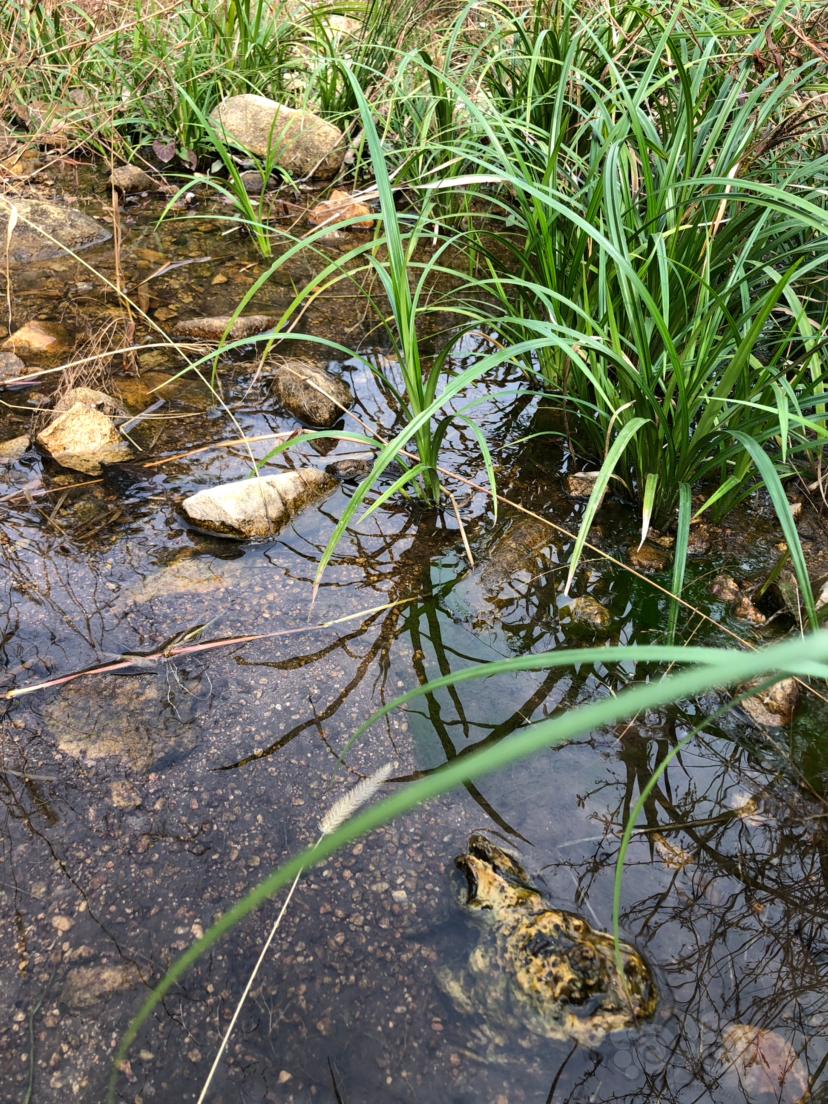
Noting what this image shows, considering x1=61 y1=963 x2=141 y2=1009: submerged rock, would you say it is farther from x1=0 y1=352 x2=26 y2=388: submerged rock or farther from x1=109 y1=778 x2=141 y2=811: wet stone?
x1=0 y1=352 x2=26 y2=388: submerged rock

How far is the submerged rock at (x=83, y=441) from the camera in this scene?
7.34 feet

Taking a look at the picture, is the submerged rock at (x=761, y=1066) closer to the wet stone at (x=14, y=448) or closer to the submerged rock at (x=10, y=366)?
the wet stone at (x=14, y=448)

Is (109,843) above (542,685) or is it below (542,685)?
below

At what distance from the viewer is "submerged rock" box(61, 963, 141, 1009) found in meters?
1.16

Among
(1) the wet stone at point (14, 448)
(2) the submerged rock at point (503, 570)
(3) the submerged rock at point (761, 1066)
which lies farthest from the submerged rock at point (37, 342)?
(3) the submerged rock at point (761, 1066)

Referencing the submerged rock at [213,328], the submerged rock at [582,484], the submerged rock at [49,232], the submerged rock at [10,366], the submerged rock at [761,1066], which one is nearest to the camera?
the submerged rock at [761,1066]

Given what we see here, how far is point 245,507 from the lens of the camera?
6.61 feet

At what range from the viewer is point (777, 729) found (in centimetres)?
158

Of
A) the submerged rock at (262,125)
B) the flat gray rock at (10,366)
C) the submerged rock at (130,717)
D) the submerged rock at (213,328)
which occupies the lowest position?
the flat gray rock at (10,366)

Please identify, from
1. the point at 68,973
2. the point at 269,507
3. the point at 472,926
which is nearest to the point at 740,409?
the point at 269,507

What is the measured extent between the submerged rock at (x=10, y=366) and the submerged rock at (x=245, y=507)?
0.97 meters

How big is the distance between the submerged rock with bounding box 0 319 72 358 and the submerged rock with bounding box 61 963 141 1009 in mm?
2164

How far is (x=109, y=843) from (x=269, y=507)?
0.93 metres

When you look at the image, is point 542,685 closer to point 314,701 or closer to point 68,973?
point 314,701
